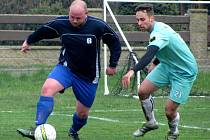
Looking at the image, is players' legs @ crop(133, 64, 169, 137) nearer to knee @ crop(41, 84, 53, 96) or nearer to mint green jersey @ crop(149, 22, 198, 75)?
mint green jersey @ crop(149, 22, 198, 75)

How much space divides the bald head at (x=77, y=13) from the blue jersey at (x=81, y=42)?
0.67 feet

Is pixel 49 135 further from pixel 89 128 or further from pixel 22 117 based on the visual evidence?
pixel 22 117

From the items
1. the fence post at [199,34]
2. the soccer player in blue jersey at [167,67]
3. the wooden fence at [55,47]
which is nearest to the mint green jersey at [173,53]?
the soccer player in blue jersey at [167,67]

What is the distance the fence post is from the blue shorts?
10.4m

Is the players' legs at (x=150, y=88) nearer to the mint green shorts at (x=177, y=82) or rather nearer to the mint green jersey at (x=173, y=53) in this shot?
the mint green shorts at (x=177, y=82)

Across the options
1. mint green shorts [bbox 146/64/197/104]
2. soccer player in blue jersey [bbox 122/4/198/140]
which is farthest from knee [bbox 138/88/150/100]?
mint green shorts [bbox 146/64/197/104]

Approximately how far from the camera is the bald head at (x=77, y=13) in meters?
10.5

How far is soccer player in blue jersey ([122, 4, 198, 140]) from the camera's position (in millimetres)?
10695

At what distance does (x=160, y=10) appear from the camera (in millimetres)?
23094

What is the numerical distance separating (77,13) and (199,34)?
1264 cm

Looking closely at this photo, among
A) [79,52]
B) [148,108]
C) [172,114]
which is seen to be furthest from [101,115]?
[79,52]

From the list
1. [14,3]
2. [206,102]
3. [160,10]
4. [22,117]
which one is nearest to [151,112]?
[22,117]

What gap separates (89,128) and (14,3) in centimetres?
1300

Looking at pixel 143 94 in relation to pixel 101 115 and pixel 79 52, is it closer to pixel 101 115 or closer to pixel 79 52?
pixel 79 52
